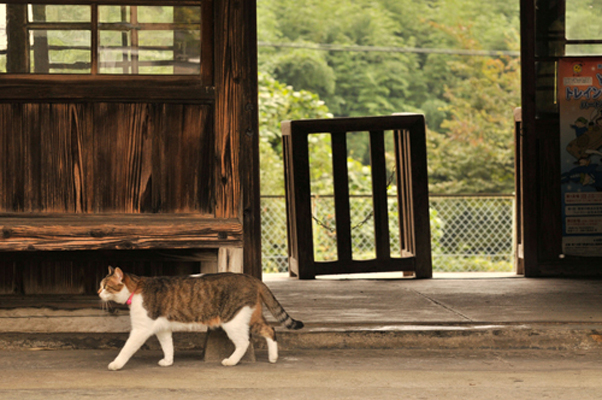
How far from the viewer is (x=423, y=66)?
75.0 ft

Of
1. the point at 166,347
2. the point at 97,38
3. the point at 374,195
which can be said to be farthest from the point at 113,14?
the point at 374,195

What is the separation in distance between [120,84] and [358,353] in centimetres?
248

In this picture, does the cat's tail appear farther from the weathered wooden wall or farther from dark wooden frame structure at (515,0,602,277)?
dark wooden frame structure at (515,0,602,277)

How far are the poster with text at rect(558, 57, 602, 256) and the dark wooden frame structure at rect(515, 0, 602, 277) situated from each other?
0.10 metres

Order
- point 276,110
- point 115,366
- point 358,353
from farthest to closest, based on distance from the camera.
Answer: point 276,110 → point 358,353 → point 115,366

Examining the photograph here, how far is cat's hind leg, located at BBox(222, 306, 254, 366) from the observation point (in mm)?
4746

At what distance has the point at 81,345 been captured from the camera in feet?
17.5

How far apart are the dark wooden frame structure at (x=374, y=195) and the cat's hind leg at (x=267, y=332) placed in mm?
3619

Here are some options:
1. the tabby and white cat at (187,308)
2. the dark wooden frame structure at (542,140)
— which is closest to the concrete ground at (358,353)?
the tabby and white cat at (187,308)

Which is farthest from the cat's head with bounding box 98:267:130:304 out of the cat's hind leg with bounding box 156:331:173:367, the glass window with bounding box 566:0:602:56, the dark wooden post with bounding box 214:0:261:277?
the glass window with bounding box 566:0:602:56

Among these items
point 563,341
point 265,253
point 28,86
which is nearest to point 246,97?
point 28,86

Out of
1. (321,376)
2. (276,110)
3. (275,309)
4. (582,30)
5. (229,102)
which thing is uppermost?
(276,110)

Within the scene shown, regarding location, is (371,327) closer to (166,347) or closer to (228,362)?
(228,362)

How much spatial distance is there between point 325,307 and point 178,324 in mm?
1755
